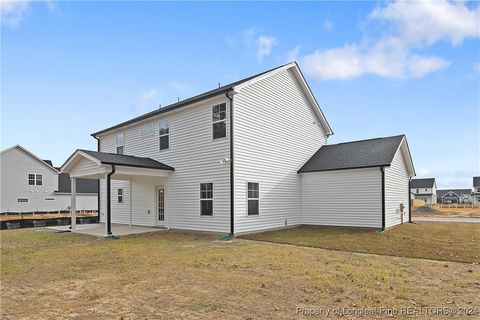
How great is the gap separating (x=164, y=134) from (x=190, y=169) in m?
2.76

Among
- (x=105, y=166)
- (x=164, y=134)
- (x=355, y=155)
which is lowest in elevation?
(x=105, y=166)

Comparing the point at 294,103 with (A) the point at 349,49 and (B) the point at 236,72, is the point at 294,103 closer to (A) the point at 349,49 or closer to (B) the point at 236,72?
(A) the point at 349,49

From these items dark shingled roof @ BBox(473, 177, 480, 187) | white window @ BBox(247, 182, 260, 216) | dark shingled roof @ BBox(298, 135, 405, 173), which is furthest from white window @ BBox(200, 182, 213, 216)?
dark shingled roof @ BBox(473, 177, 480, 187)

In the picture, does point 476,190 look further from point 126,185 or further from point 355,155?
point 126,185

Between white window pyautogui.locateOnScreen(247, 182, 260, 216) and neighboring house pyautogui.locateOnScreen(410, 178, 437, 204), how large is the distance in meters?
73.5

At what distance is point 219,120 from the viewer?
1392cm

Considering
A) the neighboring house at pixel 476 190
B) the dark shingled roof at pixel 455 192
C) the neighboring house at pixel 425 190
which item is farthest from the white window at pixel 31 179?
Answer: the dark shingled roof at pixel 455 192

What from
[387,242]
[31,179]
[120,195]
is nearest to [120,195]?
[120,195]

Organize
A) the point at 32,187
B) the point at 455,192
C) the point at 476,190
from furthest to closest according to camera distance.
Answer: the point at 455,192 < the point at 476,190 < the point at 32,187

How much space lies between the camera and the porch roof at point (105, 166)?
538 inches

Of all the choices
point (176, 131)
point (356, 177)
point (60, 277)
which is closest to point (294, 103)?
point (356, 177)

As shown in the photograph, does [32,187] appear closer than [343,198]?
No

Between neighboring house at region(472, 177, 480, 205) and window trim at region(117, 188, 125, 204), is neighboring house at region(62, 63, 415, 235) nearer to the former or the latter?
window trim at region(117, 188, 125, 204)

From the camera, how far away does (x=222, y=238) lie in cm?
1252
